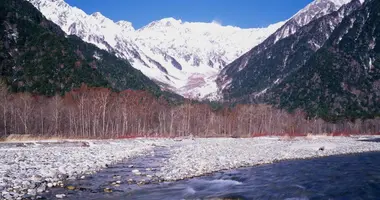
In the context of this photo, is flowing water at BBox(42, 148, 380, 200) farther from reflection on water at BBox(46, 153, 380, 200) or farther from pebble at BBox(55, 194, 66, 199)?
pebble at BBox(55, 194, 66, 199)

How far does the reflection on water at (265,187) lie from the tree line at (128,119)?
2208 inches

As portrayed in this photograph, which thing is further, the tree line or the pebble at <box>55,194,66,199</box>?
the tree line

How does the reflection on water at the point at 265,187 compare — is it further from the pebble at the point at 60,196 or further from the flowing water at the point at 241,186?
the pebble at the point at 60,196

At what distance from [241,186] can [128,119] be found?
96226mm

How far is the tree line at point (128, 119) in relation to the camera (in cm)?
9319

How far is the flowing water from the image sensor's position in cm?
2006

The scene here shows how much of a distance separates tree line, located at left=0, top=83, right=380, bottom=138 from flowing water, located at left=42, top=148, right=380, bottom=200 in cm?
5395

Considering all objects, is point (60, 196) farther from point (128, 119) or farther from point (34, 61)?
point (34, 61)

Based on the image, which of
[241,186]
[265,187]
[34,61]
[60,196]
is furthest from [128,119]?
[60,196]

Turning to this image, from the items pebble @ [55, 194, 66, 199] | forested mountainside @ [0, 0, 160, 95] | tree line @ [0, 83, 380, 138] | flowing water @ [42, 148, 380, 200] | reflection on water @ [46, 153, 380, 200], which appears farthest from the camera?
forested mountainside @ [0, 0, 160, 95]

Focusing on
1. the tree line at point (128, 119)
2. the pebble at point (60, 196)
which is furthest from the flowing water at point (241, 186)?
the tree line at point (128, 119)

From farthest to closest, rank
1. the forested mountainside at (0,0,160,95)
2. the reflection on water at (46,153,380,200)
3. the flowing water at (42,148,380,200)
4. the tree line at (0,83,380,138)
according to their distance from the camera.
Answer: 1. the forested mountainside at (0,0,160,95)
2. the tree line at (0,83,380,138)
3. the reflection on water at (46,153,380,200)
4. the flowing water at (42,148,380,200)

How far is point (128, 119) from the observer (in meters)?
117

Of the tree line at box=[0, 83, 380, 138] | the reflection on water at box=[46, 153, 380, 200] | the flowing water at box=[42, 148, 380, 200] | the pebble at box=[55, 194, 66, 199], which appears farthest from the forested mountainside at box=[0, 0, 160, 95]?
the pebble at box=[55, 194, 66, 199]
